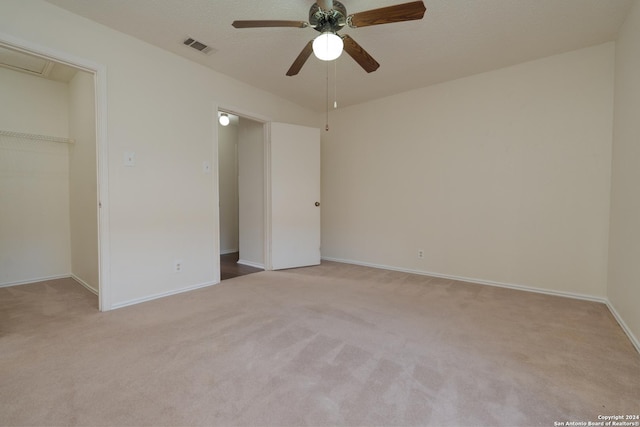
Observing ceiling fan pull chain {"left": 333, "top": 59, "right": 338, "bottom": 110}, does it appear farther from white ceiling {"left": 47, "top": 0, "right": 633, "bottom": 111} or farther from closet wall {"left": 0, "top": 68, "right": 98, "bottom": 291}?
closet wall {"left": 0, "top": 68, "right": 98, "bottom": 291}

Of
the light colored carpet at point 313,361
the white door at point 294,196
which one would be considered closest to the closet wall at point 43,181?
the light colored carpet at point 313,361

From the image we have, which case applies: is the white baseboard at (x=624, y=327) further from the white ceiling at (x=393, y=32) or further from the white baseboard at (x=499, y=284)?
the white ceiling at (x=393, y=32)

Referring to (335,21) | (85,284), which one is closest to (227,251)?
(85,284)

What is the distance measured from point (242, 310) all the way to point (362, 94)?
3.27m

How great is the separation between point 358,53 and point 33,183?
4123 millimetres

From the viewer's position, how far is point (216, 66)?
3.14 m

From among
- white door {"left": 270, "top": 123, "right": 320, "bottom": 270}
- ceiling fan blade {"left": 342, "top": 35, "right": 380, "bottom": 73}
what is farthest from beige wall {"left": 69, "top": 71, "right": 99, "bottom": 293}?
ceiling fan blade {"left": 342, "top": 35, "right": 380, "bottom": 73}

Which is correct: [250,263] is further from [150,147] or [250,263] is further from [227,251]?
[150,147]

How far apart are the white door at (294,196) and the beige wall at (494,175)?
620mm

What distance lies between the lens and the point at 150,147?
9.03 feet

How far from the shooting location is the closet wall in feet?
10.3

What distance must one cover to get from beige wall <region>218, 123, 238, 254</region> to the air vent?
2.59 meters

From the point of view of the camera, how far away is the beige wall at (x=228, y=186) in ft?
17.4

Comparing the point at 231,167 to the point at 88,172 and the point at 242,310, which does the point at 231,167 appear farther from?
the point at 242,310
